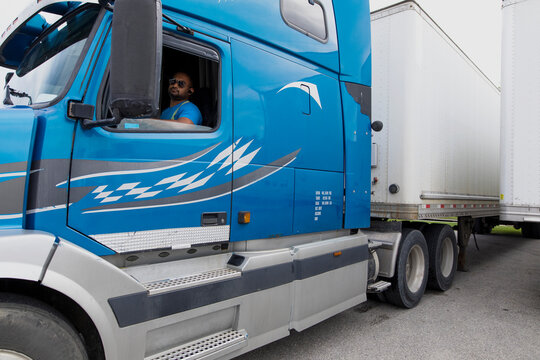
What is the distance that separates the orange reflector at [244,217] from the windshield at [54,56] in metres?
1.40

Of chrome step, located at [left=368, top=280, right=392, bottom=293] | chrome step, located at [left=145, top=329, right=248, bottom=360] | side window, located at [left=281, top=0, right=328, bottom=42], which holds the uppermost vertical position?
side window, located at [left=281, top=0, right=328, bottom=42]

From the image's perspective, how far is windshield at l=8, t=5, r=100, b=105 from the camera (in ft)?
6.79

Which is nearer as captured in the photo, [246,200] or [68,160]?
[68,160]

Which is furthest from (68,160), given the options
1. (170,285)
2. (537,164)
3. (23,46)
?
(537,164)

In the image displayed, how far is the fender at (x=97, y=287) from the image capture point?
5.69 feet

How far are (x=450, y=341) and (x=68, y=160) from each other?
3.92 metres

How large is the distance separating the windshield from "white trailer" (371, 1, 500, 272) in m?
3.78

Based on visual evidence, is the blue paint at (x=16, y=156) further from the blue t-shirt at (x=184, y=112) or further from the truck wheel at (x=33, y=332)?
the blue t-shirt at (x=184, y=112)

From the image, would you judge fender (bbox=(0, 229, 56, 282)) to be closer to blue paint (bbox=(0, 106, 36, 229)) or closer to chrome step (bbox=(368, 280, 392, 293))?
blue paint (bbox=(0, 106, 36, 229))

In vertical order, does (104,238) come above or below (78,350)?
above

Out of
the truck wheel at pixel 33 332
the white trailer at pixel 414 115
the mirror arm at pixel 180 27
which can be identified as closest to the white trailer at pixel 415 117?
the white trailer at pixel 414 115

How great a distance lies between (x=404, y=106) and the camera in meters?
4.67

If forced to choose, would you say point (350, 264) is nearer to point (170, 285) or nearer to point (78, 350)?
point (170, 285)

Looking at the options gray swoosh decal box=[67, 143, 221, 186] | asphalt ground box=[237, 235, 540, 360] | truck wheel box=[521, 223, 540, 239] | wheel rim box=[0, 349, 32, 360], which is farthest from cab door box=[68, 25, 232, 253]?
truck wheel box=[521, 223, 540, 239]
